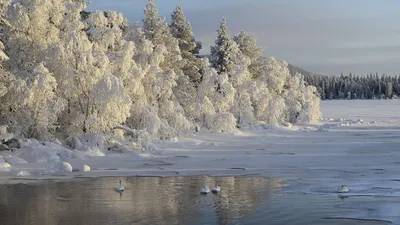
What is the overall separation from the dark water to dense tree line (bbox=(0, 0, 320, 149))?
8575 mm

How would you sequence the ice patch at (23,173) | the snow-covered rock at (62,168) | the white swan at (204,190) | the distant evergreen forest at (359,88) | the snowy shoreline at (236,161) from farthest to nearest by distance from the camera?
1. the distant evergreen forest at (359,88)
2. the snow-covered rock at (62,168)
3. the snowy shoreline at (236,161)
4. the ice patch at (23,173)
5. the white swan at (204,190)

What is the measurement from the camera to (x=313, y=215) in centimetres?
1155

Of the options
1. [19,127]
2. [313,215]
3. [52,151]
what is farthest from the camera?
[19,127]

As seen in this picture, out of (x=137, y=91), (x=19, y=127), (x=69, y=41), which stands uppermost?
(x=69, y=41)

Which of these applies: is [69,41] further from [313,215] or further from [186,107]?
[313,215]

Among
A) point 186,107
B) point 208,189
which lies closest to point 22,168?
point 208,189

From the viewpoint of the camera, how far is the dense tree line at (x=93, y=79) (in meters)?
24.2

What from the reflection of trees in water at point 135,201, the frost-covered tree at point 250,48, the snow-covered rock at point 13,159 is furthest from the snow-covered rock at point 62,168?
the frost-covered tree at point 250,48

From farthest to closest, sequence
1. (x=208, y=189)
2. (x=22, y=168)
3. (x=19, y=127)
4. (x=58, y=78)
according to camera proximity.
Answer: (x=58, y=78)
(x=19, y=127)
(x=22, y=168)
(x=208, y=189)

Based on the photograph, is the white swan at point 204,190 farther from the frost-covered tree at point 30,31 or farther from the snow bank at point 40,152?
the frost-covered tree at point 30,31

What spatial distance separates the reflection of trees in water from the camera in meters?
11.4

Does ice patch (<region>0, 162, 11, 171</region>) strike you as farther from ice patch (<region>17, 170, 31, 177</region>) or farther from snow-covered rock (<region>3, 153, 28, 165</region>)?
ice patch (<region>17, 170, 31, 177</region>)

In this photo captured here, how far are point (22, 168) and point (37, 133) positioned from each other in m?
5.05

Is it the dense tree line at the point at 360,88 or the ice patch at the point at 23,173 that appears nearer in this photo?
the ice patch at the point at 23,173
